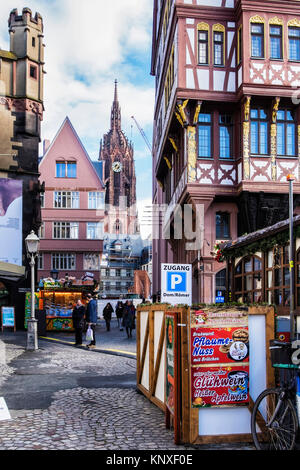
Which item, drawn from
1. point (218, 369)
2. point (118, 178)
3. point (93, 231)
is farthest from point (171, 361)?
point (118, 178)

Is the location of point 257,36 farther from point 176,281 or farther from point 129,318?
point 176,281

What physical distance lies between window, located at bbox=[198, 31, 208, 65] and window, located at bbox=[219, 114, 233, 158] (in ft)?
7.64

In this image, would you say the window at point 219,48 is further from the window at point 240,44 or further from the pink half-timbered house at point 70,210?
the pink half-timbered house at point 70,210

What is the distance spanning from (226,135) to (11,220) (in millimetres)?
12265

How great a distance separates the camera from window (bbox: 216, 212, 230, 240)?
23.8 meters

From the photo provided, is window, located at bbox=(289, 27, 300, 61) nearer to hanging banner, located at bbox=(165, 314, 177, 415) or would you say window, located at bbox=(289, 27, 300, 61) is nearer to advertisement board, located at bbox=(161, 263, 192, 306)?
advertisement board, located at bbox=(161, 263, 192, 306)

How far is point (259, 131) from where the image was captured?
2278cm

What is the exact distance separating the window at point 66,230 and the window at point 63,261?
1509mm

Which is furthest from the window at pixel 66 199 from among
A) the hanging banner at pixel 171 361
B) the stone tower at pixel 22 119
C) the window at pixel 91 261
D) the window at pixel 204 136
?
the hanging banner at pixel 171 361

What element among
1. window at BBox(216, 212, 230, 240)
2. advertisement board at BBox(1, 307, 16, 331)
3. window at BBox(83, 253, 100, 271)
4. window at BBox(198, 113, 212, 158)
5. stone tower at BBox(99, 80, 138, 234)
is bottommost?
advertisement board at BBox(1, 307, 16, 331)

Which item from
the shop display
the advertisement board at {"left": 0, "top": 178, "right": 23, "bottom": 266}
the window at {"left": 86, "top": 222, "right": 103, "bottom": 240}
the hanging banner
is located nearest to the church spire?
the window at {"left": 86, "top": 222, "right": 103, "bottom": 240}

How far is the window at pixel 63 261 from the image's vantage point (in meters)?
47.3
